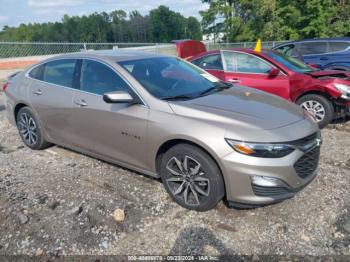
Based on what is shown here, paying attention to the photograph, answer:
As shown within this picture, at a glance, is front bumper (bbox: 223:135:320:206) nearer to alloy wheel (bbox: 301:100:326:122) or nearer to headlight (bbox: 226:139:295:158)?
headlight (bbox: 226:139:295:158)

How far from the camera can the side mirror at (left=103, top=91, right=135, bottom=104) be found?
3414mm

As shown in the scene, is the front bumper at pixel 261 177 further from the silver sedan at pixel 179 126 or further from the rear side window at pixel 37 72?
the rear side window at pixel 37 72

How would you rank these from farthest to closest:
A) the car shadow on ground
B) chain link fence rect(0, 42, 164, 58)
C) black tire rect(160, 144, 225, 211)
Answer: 1. chain link fence rect(0, 42, 164, 58)
2. black tire rect(160, 144, 225, 211)
3. the car shadow on ground

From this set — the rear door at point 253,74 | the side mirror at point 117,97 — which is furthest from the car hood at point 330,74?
the side mirror at point 117,97

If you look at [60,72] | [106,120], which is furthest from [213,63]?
[106,120]

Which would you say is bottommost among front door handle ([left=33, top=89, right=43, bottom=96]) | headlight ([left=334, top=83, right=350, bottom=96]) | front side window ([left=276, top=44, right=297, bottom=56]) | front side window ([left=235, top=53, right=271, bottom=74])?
headlight ([left=334, top=83, right=350, bottom=96])

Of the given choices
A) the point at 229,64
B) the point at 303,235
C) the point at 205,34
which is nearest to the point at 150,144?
the point at 303,235

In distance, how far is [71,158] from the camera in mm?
4812

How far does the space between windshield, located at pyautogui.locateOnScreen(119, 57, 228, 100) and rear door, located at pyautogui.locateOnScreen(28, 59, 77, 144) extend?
90 cm

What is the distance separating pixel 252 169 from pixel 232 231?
64cm

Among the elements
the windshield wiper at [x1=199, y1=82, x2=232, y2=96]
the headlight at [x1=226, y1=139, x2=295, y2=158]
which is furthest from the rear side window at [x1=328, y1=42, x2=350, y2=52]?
the headlight at [x1=226, y1=139, x2=295, y2=158]

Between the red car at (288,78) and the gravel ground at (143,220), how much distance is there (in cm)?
190

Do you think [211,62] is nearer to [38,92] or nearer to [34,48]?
[38,92]

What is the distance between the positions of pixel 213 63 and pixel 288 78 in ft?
5.28
